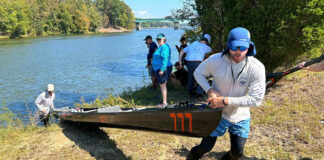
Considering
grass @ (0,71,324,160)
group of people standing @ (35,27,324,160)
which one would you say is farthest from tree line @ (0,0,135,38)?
group of people standing @ (35,27,324,160)

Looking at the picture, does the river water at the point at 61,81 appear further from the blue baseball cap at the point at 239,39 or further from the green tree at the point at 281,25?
the blue baseball cap at the point at 239,39

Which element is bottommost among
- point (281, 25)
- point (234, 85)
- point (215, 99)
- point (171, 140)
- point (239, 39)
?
point (171, 140)

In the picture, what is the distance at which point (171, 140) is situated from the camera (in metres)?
4.55

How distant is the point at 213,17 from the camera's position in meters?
8.27

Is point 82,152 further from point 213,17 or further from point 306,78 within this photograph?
point 306,78

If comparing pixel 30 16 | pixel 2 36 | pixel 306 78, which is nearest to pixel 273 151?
pixel 306 78

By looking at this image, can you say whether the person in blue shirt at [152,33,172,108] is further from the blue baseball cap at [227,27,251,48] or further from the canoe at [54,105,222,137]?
the blue baseball cap at [227,27,251,48]

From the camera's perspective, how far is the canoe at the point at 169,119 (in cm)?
294

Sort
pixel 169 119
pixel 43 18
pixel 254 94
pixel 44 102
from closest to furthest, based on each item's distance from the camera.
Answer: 1. pixel 254 94
2. pixel 169 119
3. pixel 44 102
4. pixel 43 18

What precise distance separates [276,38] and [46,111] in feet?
20.5

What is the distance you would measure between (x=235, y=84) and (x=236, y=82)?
1.0 inches

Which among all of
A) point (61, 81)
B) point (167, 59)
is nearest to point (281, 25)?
point (167, 59)

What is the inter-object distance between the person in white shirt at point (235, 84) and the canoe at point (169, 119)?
0.13 m

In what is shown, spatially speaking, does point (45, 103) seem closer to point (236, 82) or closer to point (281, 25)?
point (236, 82)
